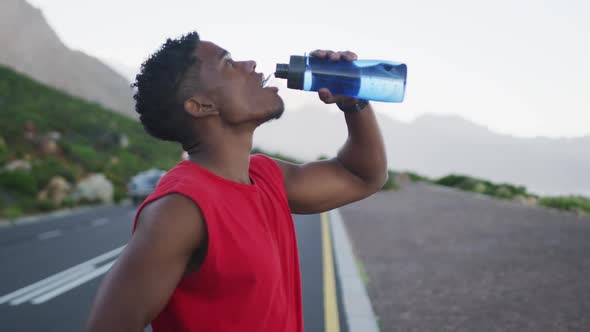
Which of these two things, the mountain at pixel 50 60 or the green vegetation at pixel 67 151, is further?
the mountain at pixel 50 60

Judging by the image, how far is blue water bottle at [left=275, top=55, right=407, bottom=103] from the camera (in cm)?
197

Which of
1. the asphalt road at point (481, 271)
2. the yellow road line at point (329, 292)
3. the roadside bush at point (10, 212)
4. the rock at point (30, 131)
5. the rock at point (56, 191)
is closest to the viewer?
the asphalt road at point (481, 271)

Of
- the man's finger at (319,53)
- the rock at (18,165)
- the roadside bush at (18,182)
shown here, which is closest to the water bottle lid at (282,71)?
the man's finger at (319,53)

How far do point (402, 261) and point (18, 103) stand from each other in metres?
29.9

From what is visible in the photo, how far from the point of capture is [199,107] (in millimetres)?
1771

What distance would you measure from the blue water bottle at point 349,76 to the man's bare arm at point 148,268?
29.1 inches

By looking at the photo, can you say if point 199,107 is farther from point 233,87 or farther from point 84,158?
point 84,158

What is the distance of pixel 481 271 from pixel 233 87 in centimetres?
568

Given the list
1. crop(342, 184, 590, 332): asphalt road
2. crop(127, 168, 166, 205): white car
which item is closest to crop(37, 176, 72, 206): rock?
crop(127, 168, 166, 205): white car

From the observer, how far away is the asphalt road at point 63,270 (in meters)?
5.25

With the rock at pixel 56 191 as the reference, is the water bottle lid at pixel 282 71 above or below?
above

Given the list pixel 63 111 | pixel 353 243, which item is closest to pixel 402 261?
pixel 353 243

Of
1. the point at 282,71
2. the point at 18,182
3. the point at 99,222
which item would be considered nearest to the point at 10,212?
the point at 99,222

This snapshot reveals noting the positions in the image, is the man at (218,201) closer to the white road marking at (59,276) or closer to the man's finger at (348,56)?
the man's finger at (348,56)
